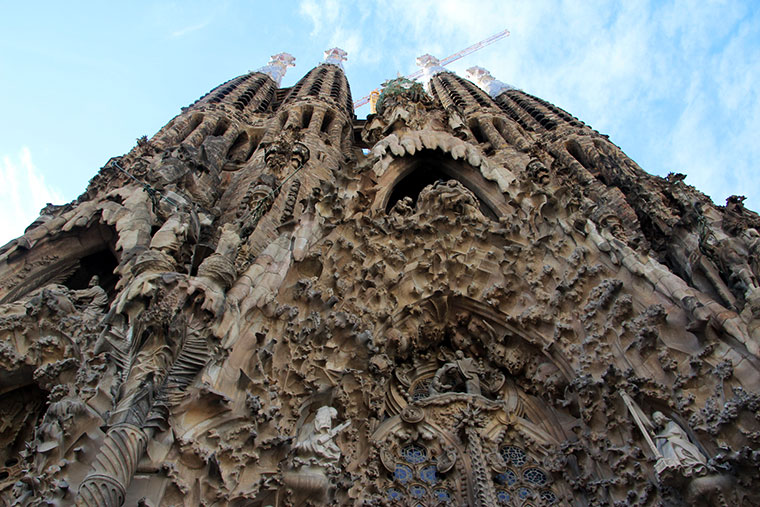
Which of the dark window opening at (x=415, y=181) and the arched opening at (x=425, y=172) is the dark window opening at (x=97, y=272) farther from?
the dark window opening at (x=415, y=181)

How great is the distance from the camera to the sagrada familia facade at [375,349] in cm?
425

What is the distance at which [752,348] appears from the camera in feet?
17.4

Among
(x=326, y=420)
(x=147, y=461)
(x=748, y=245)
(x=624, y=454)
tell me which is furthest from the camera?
(x=748, y=245)

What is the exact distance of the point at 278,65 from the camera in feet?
122

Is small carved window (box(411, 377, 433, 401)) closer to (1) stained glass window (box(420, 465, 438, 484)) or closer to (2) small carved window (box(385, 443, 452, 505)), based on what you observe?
(2) small carved window (box(385, 443, 452, 505))

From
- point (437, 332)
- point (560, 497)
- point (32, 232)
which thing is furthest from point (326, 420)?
point (32, 232)

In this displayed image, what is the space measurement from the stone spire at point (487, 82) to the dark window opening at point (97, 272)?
85.4 feet

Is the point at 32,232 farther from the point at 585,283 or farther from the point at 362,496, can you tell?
the point at 585,283

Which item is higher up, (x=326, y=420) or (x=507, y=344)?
(x=507, y=344)

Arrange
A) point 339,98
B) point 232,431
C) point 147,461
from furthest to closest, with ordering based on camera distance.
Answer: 1. point 339,98
2. point 232,431
3. point 147,461

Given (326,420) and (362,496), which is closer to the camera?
(326,420)

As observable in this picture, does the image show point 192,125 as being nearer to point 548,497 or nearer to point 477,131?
point 477,131

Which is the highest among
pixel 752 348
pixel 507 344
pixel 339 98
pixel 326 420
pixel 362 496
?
pixel 339 98

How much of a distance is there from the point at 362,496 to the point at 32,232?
5.59m
